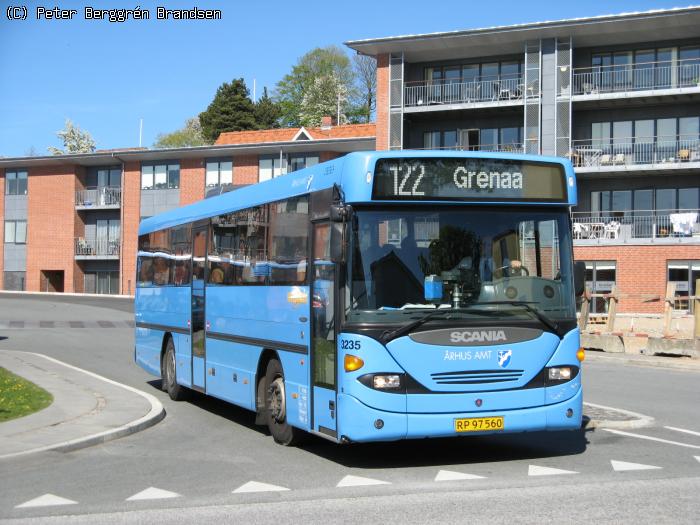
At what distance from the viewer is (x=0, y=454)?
390 inches

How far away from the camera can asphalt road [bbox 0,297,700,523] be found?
7.30 m

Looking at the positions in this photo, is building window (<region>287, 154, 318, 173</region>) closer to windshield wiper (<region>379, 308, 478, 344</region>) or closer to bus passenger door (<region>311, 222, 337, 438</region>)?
bus passenger door (<region>311, 222, 337, 438</region>)

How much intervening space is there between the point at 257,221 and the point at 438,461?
3.83m

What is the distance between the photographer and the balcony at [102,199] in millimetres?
67875

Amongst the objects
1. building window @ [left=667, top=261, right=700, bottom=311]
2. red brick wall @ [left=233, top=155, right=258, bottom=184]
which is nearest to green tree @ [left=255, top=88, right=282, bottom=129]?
red brick wall @ [left=233, top=155, right=258, bottom=184]

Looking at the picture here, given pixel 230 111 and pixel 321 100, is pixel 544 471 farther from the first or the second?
pixel 230 111

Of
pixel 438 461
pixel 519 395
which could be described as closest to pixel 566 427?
pixel 519 395

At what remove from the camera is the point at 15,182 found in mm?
70875

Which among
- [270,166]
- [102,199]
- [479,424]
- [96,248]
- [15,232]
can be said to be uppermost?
[270,166]

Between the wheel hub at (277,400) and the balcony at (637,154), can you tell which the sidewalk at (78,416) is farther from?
the balcony at (637,154)

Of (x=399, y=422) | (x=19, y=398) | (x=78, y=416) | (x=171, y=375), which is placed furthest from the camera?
(x=171, y=375)

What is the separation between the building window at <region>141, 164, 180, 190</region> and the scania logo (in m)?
58.2

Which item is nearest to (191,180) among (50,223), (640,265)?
(50,223)

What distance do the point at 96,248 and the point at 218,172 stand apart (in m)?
11.7
